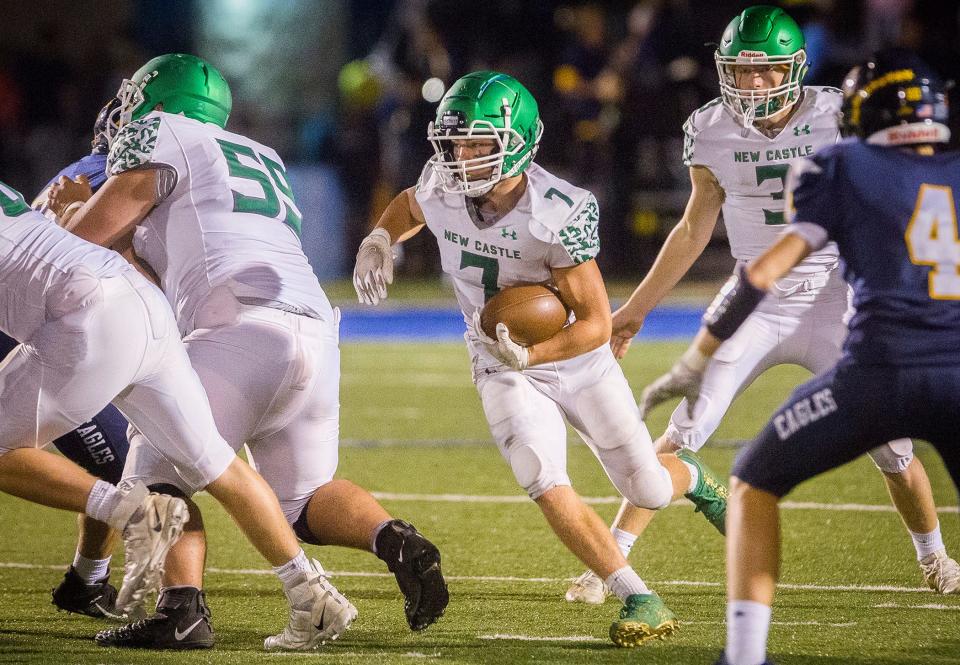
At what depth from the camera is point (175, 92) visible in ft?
14.0

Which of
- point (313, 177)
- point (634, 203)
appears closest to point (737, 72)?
point (634, 203)

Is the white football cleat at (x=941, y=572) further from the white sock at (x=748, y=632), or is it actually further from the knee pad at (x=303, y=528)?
the knee pad at (x=303, y=528)

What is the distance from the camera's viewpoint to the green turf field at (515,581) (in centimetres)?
386

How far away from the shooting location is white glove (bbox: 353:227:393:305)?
4.39 meters

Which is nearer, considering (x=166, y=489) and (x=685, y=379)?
(x=166, y=489)

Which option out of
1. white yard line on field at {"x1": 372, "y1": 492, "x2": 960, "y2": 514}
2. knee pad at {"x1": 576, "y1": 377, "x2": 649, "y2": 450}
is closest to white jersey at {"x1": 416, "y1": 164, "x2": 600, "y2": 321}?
knee pad at {"x1": 576, "y1": 377, "x2": 649, "y2": 450}

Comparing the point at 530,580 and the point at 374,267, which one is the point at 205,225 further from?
the point at 530,580

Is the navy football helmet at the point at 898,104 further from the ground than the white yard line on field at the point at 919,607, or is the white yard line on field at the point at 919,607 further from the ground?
the navy football helmet at the point at 898,104

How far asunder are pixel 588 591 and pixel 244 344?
141 centimetres

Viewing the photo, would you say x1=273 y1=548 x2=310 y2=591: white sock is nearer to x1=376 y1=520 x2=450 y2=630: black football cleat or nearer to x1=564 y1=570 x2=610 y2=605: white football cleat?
x1=376 y1=520 x2=450 y2=630: black football cleat

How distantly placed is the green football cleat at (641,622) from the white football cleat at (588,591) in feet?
1.91

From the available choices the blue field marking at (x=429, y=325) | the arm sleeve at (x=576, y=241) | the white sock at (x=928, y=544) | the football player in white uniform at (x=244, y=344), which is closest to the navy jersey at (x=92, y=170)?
the football player in white uniform at (x=244, y=344)

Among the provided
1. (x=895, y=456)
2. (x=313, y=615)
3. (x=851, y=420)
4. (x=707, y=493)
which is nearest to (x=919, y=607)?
(x=895, y=456)

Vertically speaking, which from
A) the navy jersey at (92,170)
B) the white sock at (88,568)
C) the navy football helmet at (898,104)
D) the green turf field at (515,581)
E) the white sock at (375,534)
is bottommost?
the green turf field at (515,581)
